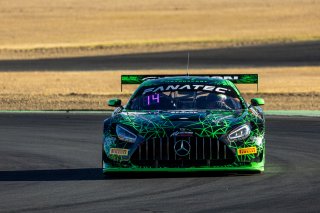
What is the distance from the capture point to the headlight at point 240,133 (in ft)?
45.0

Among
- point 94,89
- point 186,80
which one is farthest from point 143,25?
point 186,80

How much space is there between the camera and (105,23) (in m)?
88.2

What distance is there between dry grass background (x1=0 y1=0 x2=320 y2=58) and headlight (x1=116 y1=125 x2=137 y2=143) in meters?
48.4

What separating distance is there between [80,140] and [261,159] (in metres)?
6.42

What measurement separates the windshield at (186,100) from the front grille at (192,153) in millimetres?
1345

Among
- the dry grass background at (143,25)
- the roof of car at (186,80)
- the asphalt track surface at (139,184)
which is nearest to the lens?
the asphalt track surface at (139,184)

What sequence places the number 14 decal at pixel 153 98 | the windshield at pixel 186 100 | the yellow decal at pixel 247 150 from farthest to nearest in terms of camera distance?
the number 14 decal at pixel 153 98 < the windshield at pixel 186 100 < the yellow decal at pixel 247 150

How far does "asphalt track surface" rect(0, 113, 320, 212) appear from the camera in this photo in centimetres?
1123

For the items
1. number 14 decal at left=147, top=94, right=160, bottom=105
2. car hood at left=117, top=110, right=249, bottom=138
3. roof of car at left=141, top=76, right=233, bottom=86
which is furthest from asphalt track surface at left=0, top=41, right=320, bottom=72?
car hood at left=117, top=110, right=249, bottom=138

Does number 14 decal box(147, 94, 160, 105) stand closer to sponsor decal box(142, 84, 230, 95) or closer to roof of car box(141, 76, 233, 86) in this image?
sponsor decal box(142, 84, 230, 95)

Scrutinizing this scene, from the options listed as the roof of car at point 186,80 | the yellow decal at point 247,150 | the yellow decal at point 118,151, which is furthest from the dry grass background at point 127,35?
the yellow decal at point 118,151

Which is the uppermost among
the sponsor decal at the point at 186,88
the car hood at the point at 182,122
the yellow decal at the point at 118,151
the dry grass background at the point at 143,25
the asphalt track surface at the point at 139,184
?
the dry grass background at the point at 143,25

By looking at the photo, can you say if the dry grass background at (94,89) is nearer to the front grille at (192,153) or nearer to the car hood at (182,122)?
the car hood at (182,122)

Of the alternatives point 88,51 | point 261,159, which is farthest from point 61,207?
point 88,51
